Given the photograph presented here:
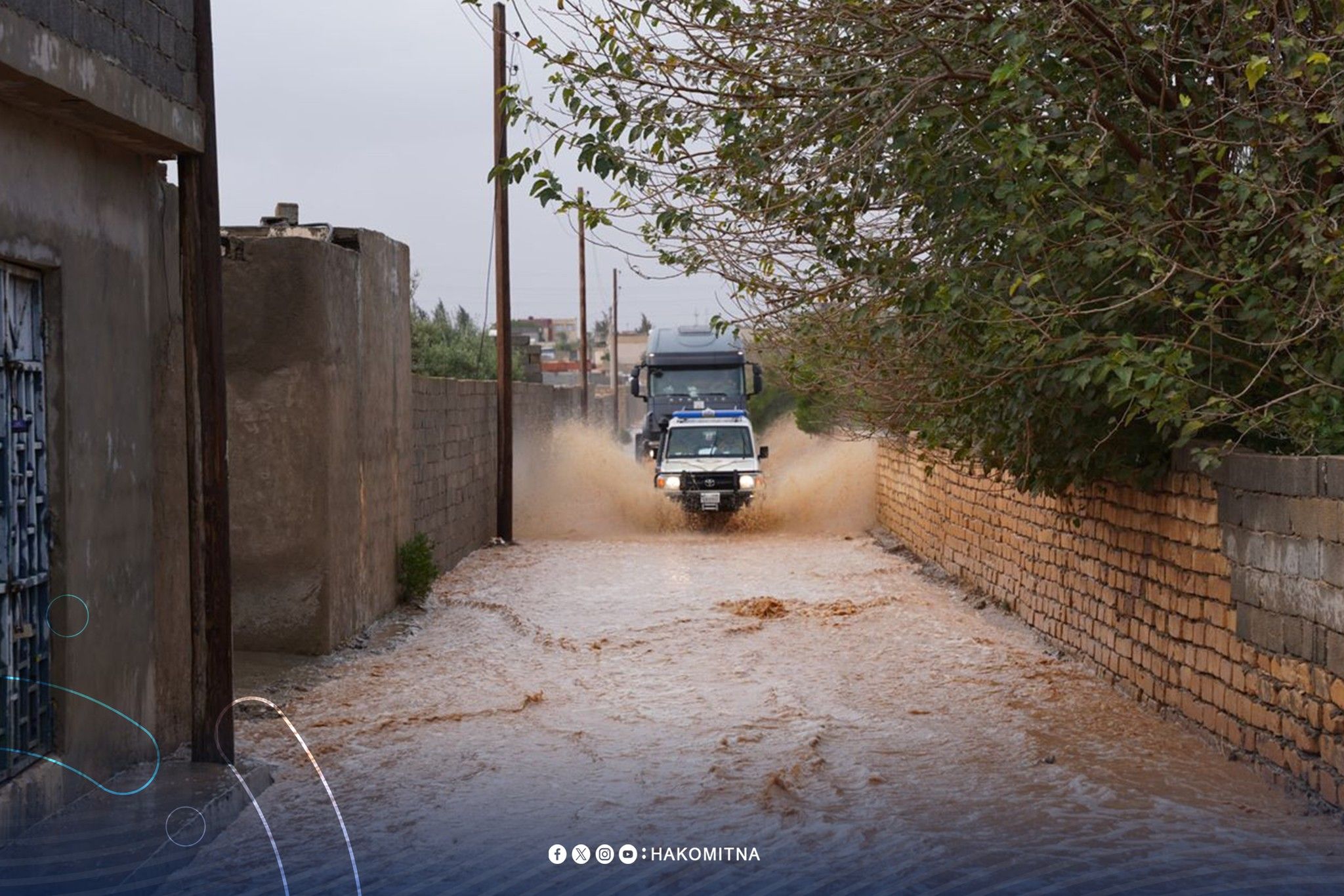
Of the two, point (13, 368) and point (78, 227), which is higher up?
point (78, 227)

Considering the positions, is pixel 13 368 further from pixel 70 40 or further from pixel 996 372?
pixel 996 372

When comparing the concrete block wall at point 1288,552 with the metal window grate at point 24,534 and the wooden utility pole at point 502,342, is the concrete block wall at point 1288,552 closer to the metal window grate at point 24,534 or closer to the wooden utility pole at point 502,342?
the metal window grate at point 24,534

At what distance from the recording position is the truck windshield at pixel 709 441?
76.7ft

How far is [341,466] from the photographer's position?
11.5 meters

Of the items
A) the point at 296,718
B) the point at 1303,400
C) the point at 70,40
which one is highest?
the point at 70,40

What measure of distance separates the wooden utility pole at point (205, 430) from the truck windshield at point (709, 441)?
16.1 meters

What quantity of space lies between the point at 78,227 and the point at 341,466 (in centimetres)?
501

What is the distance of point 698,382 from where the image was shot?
2802 centimetres

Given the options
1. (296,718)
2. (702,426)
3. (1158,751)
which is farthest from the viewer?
(702,426)

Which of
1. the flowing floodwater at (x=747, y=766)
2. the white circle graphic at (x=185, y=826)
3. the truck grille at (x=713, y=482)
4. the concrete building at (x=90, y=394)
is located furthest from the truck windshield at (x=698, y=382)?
the white circle graphic at (x=185, y=826)

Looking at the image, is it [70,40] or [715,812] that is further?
[715,812]

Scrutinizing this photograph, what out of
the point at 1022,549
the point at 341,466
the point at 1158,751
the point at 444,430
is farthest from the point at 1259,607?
the point at 444,430

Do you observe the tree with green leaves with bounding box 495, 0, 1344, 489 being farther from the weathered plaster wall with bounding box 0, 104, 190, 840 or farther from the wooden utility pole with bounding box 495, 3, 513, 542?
the wooden utility pole with bounding box 495, 3, 513, 542

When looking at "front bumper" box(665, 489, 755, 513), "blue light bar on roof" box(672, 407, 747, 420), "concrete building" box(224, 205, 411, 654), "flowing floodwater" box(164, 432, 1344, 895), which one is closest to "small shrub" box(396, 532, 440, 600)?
"flowing floodwater" box(164, 432, 1344, 895)
